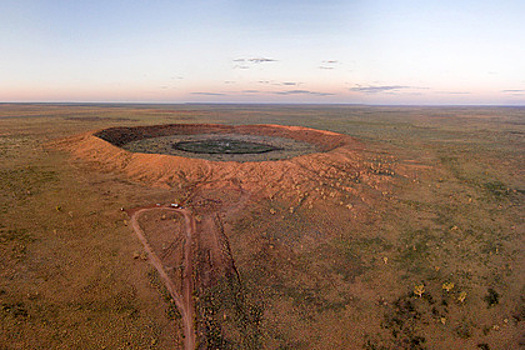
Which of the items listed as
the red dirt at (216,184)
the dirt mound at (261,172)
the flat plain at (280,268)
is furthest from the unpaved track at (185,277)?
the dirt mound at (261,172)

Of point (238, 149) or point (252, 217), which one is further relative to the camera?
point (238, 149)

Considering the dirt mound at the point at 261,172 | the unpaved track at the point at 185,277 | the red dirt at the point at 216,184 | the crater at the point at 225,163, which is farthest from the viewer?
the crater at the point at 225,163

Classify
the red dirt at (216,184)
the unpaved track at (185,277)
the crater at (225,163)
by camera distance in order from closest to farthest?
the unpaved track at (185,277) → the red dirt at (216,184) → the crater at (225,163)

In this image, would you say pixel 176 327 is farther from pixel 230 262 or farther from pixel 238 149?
pixel 238 149

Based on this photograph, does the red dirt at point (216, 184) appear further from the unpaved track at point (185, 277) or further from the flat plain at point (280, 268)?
the flat plain at point (280, 268)

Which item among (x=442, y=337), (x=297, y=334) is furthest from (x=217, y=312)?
(x=442, y=337)

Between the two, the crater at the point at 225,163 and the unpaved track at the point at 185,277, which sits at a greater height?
the crater at the point at 225,163

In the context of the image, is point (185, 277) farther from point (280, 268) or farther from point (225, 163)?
point (225, 163)
